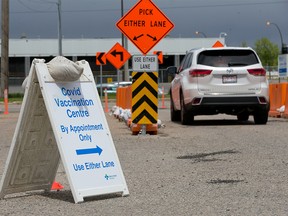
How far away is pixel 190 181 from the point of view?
26.1 feet

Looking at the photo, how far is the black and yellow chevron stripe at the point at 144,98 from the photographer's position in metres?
13.8

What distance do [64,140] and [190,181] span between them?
1847 mm

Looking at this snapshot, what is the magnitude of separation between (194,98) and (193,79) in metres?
0.46

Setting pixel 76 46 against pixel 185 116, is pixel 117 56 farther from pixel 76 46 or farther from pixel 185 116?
pixel 76 46

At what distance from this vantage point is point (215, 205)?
21.2 ft

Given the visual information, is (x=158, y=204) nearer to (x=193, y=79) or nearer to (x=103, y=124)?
(x=103, y=124)

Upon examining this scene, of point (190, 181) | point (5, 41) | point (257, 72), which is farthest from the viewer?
point (5, 41)

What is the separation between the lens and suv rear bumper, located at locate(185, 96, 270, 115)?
1575cm

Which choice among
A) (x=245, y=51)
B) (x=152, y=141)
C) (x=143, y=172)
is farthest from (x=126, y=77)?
(x=143, y=172)

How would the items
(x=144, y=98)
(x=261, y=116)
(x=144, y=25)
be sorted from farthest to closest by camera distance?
1. (x=261, y=116)
2. (x=144, y=25)
3. (x=144, y=98)

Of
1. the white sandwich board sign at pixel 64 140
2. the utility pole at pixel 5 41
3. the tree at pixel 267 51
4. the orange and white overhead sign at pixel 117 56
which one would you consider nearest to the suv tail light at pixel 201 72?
the white sandwich board sign at pixel 64 140

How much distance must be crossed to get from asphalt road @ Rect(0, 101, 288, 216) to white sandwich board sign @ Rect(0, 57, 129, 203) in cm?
16

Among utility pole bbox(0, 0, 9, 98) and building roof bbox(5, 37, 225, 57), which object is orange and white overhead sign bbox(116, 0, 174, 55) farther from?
building roof bbox(5, 37, 225, 57)

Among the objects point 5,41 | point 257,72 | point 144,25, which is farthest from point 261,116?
point 5,41
